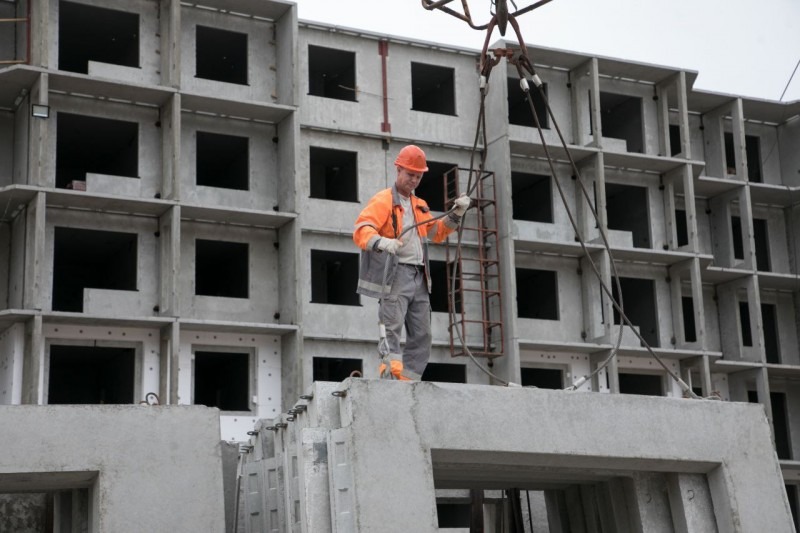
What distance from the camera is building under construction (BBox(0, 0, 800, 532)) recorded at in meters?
27.8

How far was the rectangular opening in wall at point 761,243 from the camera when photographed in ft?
123

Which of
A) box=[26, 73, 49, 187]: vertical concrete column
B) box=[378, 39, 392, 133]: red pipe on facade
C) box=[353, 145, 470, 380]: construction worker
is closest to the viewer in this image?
box=[353, 145, 470, 380]: construction worker

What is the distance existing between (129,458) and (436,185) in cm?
2285

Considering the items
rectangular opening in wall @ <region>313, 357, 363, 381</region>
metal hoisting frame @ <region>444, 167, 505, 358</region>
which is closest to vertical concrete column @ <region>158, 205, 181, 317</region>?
rectangular opening in wall @ <region>313, 357, 363, 381</region>

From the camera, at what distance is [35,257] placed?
86.1ft

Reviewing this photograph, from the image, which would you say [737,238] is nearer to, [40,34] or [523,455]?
[40,34]

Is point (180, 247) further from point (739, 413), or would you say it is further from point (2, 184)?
point (739, 413)

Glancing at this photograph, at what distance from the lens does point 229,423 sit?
2777cm

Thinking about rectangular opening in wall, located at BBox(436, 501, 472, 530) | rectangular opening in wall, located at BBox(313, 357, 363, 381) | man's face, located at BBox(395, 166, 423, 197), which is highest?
rectangular opening in wall, located at BBox(313, 357, 363, 381)

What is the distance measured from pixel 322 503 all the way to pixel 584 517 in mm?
3895

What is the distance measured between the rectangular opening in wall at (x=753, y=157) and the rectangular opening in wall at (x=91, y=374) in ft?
67.3

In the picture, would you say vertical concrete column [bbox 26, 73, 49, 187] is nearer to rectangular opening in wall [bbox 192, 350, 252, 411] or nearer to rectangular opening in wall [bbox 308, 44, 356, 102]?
rectangular opening in wall [bbox 192, 350, 252, 411]

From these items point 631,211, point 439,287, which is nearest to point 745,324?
point 631,211

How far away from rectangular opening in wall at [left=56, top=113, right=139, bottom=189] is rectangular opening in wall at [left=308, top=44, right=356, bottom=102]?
538 cm
